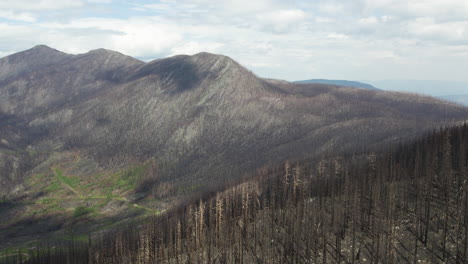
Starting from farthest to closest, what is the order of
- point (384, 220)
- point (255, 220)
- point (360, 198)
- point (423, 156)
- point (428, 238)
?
point (423, 156) < point (255, 220) < point (360, 198) < point (384, 220) < point (428, 238)

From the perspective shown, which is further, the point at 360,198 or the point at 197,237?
the point at 197,237

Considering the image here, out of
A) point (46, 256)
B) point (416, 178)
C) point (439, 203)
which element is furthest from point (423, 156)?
point (46, 256)

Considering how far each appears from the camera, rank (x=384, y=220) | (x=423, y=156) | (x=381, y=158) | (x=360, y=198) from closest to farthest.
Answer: (x=384, y=220), (x=360, y=198), (x=423, y=156), (x=381, y=158)

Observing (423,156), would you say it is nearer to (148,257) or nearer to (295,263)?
(295,263)

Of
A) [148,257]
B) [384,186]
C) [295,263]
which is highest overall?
[384,186]

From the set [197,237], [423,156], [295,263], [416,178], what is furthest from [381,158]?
[197,237]

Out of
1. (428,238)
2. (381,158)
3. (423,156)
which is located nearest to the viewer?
(428,238)

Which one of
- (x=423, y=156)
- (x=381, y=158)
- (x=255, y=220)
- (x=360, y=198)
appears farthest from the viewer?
(x=381, y=158)

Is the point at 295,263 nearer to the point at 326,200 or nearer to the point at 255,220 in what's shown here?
the point at 255,220

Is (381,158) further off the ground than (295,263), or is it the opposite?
(381,158)
